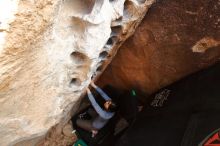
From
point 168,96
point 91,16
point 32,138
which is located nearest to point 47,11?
point 91,16

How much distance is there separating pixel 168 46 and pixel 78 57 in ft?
0.92

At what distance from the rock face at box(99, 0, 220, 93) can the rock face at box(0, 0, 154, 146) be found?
5 centimetres

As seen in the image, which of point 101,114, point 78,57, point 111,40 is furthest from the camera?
point 101,114

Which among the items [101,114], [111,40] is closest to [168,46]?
[111,40]

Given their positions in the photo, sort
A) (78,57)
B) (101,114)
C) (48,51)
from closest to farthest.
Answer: (48,51) → (78,57) → (101,114)

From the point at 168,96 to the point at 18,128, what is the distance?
443 mm

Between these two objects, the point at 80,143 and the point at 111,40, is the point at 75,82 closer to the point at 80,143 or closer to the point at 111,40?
the point at 111,40

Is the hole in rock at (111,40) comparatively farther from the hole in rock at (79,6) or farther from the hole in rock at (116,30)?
the hole in rock at (79,6)

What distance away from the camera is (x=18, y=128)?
0.81 metres

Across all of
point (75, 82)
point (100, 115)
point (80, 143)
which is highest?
point (75, 82)

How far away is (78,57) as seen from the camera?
0.82m

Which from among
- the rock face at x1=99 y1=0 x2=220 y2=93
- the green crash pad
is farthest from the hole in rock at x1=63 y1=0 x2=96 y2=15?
the green crash pad

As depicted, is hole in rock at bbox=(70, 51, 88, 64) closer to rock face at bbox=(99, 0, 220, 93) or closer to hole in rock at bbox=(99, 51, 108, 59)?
hole in rock at bbox=(99, 51, 108, 59)

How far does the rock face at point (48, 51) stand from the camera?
586mm
